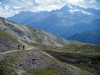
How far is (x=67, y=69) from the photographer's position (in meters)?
92.3

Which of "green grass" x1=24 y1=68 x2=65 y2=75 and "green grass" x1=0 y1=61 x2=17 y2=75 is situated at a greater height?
"green grass" x1=0 y1=61 x2=17 y2=75

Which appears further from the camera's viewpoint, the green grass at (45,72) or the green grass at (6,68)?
the green grass at (45,72)

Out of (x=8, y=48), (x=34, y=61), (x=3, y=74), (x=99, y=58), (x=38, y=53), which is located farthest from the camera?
(x=99, y=58)

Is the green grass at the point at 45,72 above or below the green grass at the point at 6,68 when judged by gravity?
below

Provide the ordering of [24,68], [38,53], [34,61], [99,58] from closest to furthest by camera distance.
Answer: [24,68] < [34,61] < [38,53] < [99,58]

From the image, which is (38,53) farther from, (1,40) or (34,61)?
(1,40)

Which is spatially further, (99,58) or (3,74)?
(99,58)

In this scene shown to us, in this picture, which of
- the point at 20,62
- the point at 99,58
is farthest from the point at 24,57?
the point at 99,58

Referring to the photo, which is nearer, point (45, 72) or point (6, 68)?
point (6, 68)

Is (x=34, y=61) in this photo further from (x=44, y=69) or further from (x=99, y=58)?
(x=99, y=58)

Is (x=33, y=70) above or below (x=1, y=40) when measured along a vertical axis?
below

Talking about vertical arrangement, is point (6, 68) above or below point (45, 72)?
above

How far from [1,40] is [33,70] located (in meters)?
46.0

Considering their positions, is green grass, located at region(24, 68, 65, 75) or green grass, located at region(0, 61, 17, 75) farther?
green grass, located at region(24, 68, 65, 75)
